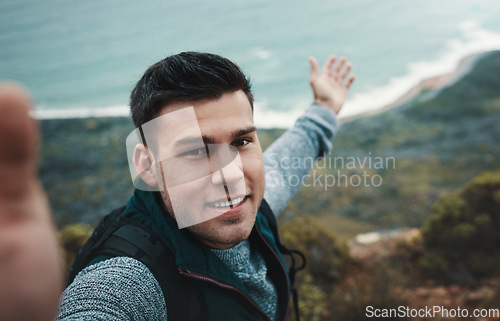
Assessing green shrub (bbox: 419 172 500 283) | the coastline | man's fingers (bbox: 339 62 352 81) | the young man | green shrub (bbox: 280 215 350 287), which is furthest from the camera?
the coastline

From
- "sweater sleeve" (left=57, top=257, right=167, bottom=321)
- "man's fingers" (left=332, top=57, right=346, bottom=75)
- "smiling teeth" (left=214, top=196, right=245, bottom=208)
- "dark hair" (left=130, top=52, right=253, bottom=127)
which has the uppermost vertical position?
"dark hair" (left=130, top=52, right=253, bottom=127)

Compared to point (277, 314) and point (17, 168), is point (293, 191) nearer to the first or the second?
point (277, 314)

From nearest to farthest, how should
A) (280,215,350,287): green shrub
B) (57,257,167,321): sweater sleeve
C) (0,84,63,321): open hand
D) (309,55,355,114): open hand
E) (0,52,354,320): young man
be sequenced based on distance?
(0,84,63,321): open hand, (57,257,167,321): sweater sleeve, (0,52,354,320): young man, (309,55,355,114): open hand, (280,215,350,287): green shrub

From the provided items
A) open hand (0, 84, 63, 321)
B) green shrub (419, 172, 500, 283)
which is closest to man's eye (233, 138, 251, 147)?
open hand (0, 84, 63, 321)

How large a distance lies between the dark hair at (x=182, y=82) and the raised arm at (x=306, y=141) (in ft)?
2.48

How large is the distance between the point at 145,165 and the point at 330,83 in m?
1.48

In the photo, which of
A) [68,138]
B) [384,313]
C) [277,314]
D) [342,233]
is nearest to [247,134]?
[277,314]

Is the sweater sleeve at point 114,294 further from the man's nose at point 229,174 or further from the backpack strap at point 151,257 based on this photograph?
the man's nose at point 229,174

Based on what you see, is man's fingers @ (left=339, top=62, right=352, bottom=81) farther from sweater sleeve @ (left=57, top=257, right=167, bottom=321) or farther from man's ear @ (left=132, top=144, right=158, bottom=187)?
sweater sleeve @ (left=57, top=257, right=167, bottom=321)

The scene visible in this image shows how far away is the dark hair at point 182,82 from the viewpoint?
1.21 m

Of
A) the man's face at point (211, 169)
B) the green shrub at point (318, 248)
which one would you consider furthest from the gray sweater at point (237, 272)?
the green shrub at point (318, 248)

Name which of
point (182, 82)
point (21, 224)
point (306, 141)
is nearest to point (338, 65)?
point (306, 141)

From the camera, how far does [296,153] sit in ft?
6.76

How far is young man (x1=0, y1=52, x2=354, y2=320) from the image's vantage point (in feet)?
3.60
